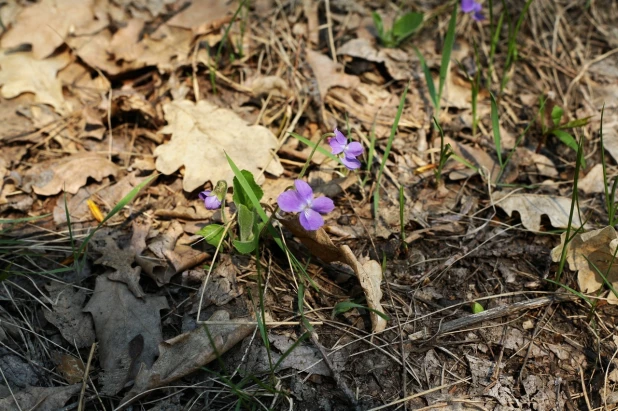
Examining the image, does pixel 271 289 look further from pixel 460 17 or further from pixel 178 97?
pixel 460 17

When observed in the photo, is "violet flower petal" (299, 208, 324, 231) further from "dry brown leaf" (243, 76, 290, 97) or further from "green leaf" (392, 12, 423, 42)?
"green leaf" (392, 12, 423, 42)

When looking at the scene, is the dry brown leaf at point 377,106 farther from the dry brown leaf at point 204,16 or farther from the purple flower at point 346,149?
the dry brown leaf at point 204,16

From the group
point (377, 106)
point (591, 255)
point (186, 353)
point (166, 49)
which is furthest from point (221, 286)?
point (166, 49)

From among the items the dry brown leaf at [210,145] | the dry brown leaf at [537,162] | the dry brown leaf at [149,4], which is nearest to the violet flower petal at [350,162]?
the dry brown leaf at [210,145]

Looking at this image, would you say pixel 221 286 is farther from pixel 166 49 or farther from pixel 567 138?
pixel 567 138

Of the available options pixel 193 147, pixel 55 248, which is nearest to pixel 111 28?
pixel 193 147
